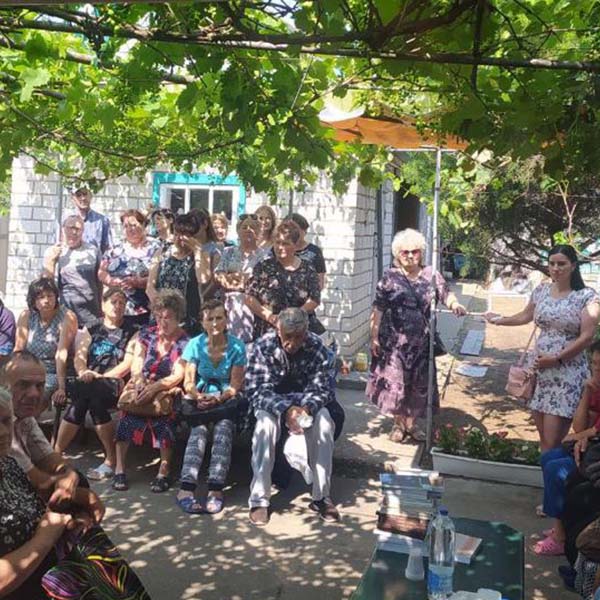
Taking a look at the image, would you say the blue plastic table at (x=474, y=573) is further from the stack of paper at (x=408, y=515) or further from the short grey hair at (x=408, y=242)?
the short grey hair at (x=408, y=242)

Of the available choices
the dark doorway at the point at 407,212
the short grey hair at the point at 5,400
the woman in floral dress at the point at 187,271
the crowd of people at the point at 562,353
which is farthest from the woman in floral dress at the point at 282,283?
the dark doorway at the point at 407,212

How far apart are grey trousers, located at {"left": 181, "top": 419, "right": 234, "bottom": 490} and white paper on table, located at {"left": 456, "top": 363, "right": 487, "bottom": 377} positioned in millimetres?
5269

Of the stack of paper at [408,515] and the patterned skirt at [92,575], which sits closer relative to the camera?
the patterned skirt at [92,575]

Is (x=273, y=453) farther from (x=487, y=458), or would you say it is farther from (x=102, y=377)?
(x=487, y=458)

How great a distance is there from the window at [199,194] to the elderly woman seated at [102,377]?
4.05 meters

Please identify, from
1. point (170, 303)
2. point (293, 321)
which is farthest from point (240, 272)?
point (293, 321)

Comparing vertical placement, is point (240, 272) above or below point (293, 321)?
above

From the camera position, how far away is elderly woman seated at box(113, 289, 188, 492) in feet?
18.6

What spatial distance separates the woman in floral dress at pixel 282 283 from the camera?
6422 mm

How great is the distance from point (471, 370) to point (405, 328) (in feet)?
13.4

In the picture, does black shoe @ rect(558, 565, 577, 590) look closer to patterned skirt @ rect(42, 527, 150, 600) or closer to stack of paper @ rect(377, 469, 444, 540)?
stack of paper @ rect(377, 469, 444, 540)

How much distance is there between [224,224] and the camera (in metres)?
7.72

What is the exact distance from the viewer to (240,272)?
697cm

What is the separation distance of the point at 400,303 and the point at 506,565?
3375 mm
